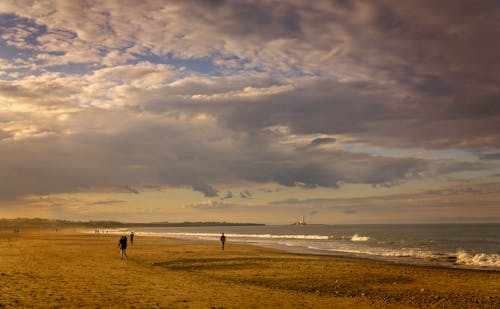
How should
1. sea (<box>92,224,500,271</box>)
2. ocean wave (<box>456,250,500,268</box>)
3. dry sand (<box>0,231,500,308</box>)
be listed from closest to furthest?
dry sand (<box>0,231,500,308</box>), ocean wave (<box>456,250,500,268</box>), sea (<box>92,224,500,271</box>)

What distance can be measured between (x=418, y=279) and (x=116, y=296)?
18.7 meters

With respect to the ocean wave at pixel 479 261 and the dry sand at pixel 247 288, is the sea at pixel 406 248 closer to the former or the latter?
the ocean wave at pixel 479 261

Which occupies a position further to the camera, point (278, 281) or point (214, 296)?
point (278, 281)

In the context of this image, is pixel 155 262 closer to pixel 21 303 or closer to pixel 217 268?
pixel 217 268

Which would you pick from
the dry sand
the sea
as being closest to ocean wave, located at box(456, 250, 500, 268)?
the sea

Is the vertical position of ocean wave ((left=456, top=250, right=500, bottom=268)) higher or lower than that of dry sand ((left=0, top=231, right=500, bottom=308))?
lower

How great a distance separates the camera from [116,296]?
1780 cm

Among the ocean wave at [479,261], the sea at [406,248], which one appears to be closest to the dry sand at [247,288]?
the ocean wave at [479,261]

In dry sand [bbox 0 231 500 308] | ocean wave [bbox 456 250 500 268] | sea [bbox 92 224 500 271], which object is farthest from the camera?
sea [bbox 92 224 500 271]

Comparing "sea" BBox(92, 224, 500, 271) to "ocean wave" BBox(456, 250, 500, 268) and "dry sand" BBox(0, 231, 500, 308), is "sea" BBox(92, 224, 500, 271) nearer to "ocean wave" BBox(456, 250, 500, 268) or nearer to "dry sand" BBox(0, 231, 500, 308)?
"ocean wave" BBox(456, 250, 500, 268)

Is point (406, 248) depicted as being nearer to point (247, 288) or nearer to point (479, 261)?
point (479, 261)

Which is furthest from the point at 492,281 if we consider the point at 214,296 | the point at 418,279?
the point at 214,296

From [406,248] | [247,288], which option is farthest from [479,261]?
[247,288]

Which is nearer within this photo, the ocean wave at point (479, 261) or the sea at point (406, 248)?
the ocean wave at point (479, 261)
